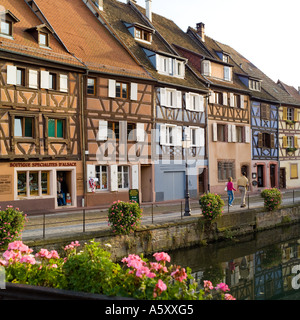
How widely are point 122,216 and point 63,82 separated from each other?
8868 millimetres

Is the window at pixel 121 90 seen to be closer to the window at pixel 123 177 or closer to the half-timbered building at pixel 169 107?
the half-timbered building at pixel 169 107

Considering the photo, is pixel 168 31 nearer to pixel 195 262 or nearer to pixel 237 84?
pixel 237 84

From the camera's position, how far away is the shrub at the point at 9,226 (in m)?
8.66

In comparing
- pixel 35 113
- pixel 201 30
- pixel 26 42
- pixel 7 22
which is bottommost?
pixel 35 113

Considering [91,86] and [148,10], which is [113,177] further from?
[148,10]

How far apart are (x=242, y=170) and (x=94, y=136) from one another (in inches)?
531

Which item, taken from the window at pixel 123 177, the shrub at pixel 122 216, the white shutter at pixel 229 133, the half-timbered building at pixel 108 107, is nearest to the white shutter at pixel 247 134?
the white shutter at pixel 229 133

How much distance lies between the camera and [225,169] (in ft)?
84.6

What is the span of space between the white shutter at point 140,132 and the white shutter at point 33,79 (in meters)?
6.13

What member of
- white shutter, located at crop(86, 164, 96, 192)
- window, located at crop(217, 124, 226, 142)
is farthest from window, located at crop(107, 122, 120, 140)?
window, located at crop(217, 124, 226, 142)

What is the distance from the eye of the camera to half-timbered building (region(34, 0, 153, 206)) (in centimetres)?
1841

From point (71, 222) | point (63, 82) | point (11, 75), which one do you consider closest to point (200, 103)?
point (63, 82)

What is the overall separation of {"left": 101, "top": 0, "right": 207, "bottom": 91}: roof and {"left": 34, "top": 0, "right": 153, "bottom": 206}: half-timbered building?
0.90 meters

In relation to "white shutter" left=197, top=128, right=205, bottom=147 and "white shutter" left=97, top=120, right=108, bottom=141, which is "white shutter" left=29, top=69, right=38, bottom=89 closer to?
"white shutter" left=97, top=120, right=108, bottom=141
